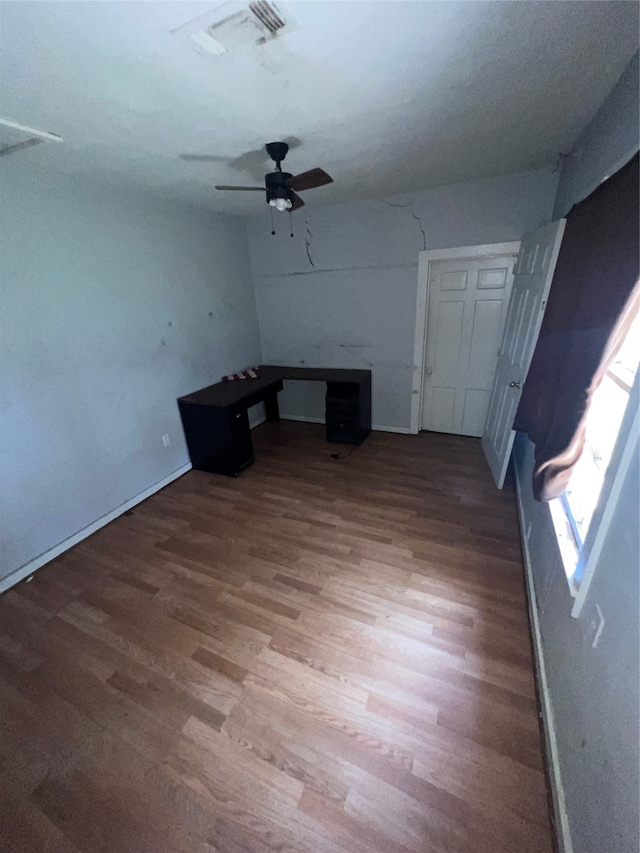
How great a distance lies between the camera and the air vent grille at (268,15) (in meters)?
0.96

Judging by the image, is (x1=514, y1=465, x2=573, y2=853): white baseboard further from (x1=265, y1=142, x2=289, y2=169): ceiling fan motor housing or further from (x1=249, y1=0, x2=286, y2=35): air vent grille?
(x1=265, y1=142, x2=289, y2=169): ceiling fan motor housing

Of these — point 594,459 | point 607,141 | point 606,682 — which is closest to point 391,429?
point 594,459

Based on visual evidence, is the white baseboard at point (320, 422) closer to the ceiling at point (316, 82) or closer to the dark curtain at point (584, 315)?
the dark curtain at point (584, 315)

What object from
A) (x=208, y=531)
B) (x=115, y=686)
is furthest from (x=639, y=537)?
(x=208, y=531)

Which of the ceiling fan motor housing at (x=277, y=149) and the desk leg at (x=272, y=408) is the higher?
the ceiling fan motor housing at (x=277, y=149)

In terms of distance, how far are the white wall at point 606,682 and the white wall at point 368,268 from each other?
1427 millimetres

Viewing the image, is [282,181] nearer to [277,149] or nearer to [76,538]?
[277,149]

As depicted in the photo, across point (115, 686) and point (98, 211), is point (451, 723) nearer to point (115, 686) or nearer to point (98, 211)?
point (115, 686)

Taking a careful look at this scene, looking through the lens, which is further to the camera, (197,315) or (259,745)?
(197,315)

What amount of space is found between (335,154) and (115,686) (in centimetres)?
319

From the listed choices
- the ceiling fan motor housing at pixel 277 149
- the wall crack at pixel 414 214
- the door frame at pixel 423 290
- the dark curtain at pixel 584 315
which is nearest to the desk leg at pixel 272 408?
the door frame at pixel 423 290

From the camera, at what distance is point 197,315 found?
321 centimetres

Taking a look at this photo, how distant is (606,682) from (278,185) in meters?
2.59

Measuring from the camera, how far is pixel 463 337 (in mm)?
3289
